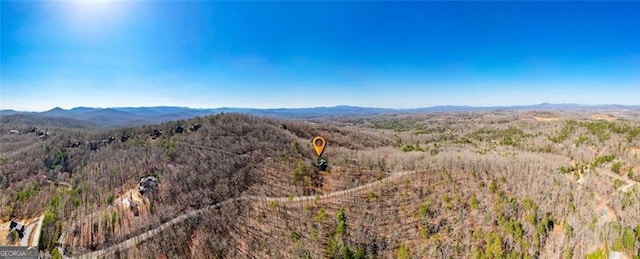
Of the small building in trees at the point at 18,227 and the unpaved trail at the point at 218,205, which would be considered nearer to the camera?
the unpaved trail at the point at 218,205

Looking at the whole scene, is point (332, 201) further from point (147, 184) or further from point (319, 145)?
point (147, 184)

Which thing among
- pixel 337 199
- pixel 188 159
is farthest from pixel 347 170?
pixel 188 159

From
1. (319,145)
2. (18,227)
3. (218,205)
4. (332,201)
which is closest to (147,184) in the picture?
(218,205)

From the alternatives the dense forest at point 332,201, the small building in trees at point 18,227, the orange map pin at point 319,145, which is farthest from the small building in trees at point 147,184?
the orange map pin at point 319,145

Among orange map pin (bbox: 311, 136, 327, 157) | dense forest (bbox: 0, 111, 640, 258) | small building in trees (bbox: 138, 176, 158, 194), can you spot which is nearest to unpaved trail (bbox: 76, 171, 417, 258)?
dense forest (bbox: 0, 111, 640, 258)

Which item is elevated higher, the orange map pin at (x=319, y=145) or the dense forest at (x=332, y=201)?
the orange map pin at (x=319, y=145)

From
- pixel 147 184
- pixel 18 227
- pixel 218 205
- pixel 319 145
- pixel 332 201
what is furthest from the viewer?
pixel 319 145

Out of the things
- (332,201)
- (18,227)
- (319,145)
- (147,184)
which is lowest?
(18,227)

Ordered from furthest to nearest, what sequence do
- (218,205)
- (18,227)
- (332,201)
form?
(218,205), (18,227), (332,201)

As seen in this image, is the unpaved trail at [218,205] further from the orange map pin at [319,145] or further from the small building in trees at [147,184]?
the orange map pin at [319,145]

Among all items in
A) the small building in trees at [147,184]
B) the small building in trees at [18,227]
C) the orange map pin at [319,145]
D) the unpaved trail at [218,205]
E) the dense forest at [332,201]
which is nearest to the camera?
the dense forest at [332,201]

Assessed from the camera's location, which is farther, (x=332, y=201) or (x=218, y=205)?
(x=218, y=205)
